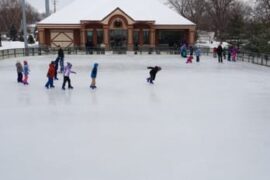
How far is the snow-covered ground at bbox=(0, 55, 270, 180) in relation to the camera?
6141mm

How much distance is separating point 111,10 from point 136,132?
33.9m

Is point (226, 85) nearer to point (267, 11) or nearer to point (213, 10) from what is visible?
point (267, 11)

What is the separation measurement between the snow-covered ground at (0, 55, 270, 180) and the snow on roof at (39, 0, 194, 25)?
81.0 feet

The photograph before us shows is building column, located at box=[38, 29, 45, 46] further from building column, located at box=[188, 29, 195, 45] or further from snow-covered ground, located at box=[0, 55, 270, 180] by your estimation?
snow-covered ground, located at box=[0, 55, 270, 180]

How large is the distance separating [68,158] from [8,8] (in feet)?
285

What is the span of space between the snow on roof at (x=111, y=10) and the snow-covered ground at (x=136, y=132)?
972 inches

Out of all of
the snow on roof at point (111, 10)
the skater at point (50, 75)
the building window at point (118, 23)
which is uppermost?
the snow on roof at point (111, 10)

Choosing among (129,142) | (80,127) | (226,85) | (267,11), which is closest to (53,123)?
(80,127)

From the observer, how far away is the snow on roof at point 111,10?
128 ft

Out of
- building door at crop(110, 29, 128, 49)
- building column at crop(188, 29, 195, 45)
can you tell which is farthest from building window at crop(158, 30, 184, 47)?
building door at crop(110, 29, 128, 49)

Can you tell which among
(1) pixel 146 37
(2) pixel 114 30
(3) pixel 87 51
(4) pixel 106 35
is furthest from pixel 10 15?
(3) pixel 87 51

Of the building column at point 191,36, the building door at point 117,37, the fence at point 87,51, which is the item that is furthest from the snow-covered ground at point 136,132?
the building column at point 191,36

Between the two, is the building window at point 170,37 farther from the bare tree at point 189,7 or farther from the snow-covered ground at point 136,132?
the bare tree at point 189,7

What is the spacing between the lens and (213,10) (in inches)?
2704
